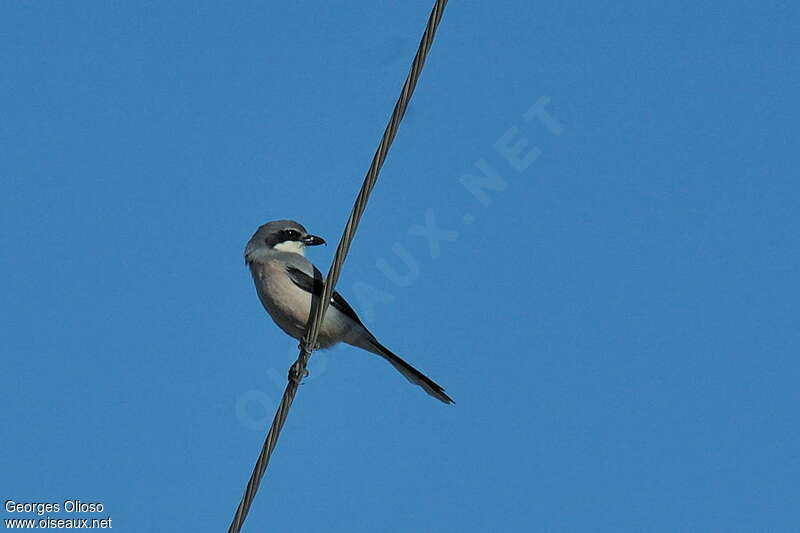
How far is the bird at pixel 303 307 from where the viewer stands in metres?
7.86

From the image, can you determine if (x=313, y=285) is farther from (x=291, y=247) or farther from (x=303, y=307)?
(x=291, y=247)

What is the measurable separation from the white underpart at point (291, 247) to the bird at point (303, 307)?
68 mm

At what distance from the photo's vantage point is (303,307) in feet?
25.8

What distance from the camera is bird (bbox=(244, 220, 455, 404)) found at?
7863mm

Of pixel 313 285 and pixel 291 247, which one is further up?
pixel 291 247

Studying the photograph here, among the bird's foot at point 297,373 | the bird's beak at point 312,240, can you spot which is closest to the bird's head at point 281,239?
the bird's beak at point 312,240

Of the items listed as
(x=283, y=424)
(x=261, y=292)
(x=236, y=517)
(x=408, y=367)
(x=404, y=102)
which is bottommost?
(x=236, y=517)

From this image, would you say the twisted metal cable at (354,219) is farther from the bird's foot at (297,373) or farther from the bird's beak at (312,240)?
the bird's beak at (312,240)

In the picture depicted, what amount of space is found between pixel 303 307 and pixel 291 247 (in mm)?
1007

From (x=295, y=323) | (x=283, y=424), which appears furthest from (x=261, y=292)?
(x=283, y=424)

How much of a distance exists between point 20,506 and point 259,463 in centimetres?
460

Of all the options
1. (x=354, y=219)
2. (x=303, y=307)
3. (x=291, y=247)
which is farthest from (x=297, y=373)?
(x=291, y=247)

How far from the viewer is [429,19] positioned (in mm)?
4434

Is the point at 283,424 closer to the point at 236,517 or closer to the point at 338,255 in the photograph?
the point at 236,517
